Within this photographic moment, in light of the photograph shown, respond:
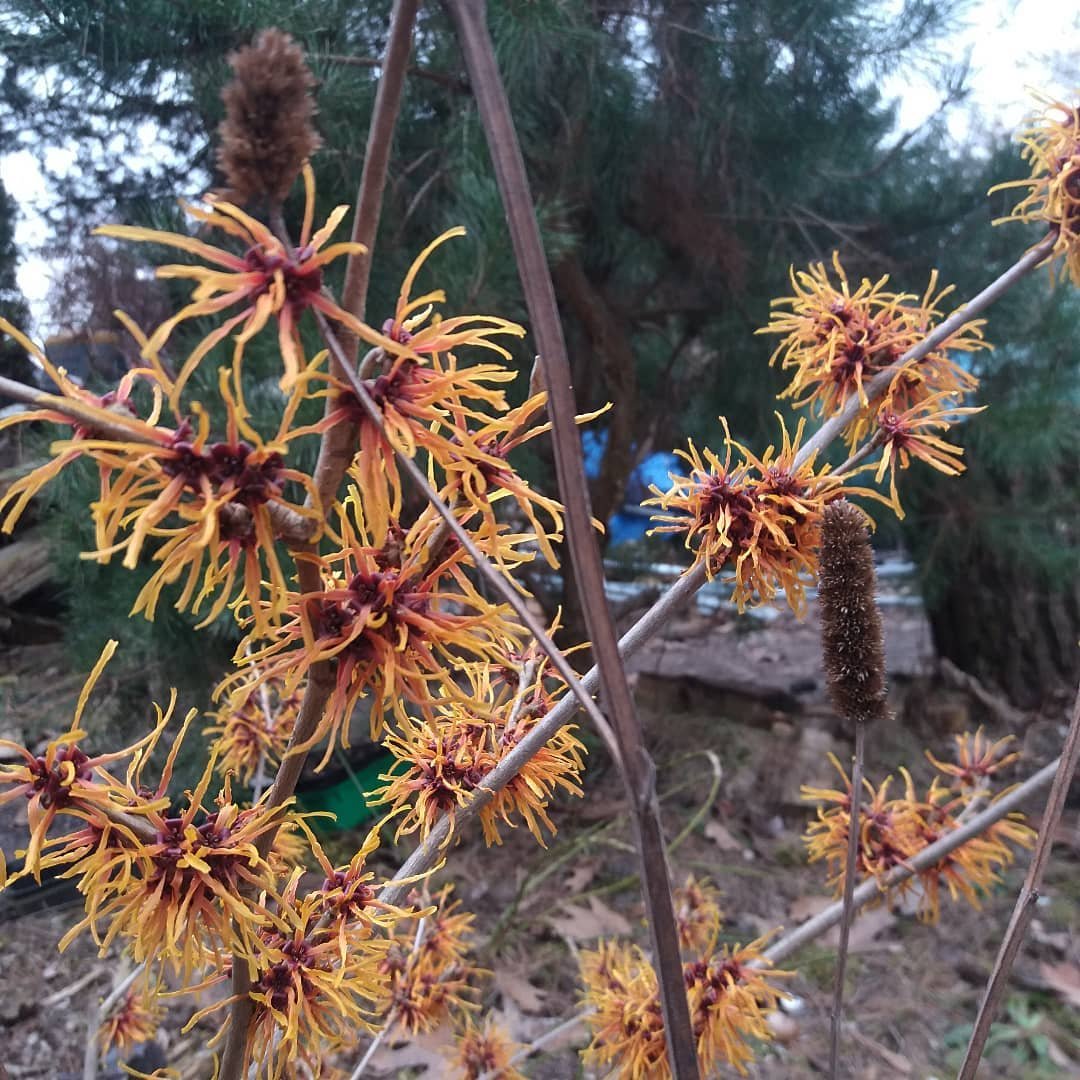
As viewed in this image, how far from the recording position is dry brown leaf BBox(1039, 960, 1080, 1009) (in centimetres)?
106

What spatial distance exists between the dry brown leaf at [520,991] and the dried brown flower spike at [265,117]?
1089 mm

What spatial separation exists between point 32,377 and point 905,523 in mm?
1463

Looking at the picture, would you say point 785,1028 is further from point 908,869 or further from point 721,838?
point 908,869

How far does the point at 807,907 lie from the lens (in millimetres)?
1229

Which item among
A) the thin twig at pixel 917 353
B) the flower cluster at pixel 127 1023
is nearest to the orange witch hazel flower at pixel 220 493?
the thin twig at pixel 917 353

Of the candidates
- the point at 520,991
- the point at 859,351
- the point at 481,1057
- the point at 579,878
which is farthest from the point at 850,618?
the point at 579,878

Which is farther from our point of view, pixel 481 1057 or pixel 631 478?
pixel 631 478

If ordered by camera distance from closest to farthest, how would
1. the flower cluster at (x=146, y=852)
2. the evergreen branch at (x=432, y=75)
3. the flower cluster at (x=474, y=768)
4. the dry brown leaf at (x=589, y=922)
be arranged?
the flower cluster at (x=146, y=852), the flower cluster at (x=474, y=768), the evergreen branch at (x=432, y=75), the dry brown leaf at (x=589, y=922)

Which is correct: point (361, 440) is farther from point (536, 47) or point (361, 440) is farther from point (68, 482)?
point (536, 47)

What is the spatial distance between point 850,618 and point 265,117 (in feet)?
0.87

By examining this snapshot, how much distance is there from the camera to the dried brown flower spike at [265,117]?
0.55 feet

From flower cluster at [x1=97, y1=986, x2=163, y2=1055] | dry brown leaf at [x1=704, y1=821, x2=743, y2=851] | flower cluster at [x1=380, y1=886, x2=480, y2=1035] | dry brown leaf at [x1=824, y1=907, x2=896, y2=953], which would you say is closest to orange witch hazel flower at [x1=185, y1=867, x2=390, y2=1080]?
flower cluster at [x1=380, y1=886, x2=480, y2=1035]

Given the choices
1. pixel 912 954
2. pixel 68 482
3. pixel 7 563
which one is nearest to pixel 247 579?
pixel 68 482

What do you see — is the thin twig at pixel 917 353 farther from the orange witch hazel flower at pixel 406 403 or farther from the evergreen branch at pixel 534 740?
the orange witch hazel flower at pixel 406 403
